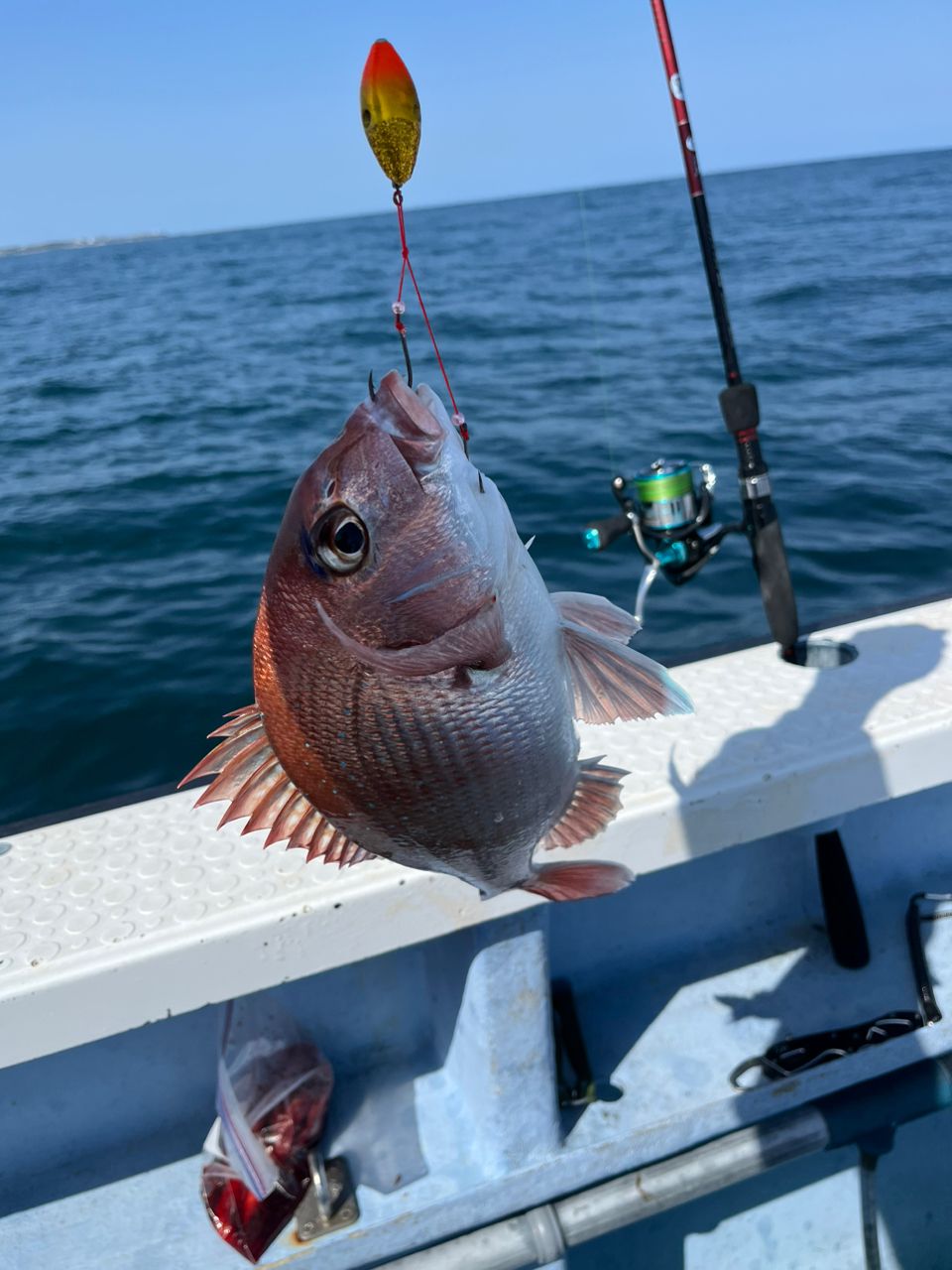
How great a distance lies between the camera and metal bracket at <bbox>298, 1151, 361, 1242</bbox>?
7.73 feet

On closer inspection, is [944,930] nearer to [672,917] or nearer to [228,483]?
[672,917]

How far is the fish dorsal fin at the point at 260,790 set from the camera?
45.5 inches

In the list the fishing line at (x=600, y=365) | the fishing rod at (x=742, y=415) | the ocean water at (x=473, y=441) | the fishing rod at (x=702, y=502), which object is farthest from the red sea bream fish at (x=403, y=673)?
the fishing line at (x=600, y=365)

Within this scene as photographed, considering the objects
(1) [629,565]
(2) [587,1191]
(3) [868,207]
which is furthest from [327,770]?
(3) [868,207]

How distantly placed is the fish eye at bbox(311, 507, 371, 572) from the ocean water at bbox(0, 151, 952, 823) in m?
2.22

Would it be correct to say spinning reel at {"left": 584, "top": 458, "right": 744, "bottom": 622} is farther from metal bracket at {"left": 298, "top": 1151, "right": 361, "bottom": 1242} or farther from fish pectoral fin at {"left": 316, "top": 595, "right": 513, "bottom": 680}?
fish pectoral fin at {"left": 316, "top": 595, "right": 513, "bottom": 680}

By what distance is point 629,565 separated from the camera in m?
7.83

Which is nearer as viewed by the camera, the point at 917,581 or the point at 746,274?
the point at 917,581

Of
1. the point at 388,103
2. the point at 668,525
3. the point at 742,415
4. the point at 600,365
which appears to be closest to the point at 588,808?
the point at 388,103

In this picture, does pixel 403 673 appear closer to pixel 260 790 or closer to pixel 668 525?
pixel 260 790

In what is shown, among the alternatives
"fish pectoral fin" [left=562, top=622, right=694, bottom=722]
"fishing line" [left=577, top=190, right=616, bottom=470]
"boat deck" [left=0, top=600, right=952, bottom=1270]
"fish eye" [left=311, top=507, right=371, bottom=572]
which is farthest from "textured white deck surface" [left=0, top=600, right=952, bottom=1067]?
"fishing line" [left=577, top=190, right=616, bottom=470]

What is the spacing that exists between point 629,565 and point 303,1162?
589 centimetres

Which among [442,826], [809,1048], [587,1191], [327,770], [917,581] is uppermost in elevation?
[327,770]

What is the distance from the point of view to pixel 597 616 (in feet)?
4.27
